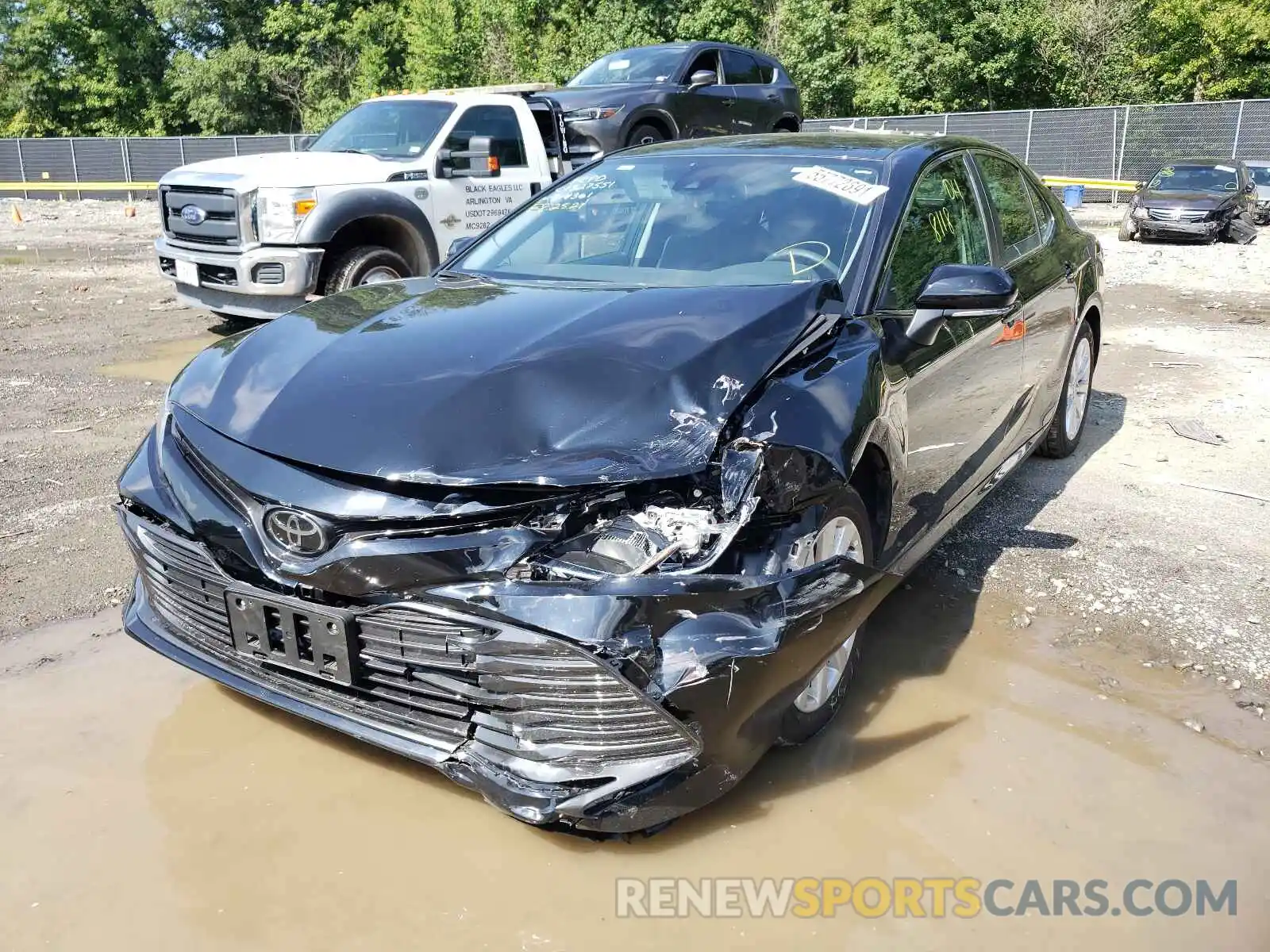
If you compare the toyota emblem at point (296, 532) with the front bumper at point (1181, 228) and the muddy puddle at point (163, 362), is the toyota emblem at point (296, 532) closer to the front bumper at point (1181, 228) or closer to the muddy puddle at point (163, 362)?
the muddy puddle at point (163, 362)

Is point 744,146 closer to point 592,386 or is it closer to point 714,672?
point 592,386

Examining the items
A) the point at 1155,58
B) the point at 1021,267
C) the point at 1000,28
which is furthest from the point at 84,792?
the point at 1155,58

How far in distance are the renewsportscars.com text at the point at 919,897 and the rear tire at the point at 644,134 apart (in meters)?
9.52

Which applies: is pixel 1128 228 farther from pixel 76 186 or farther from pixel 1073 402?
pixel 76 186

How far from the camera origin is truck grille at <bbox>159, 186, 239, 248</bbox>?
26.1ft

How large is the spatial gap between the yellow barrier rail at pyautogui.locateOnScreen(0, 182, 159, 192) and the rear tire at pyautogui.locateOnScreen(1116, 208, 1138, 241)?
982 inches

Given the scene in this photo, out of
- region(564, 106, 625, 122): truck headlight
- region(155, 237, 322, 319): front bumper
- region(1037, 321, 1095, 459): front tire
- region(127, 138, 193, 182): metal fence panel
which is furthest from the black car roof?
region(127, 138, 193, 182): metal fence panel

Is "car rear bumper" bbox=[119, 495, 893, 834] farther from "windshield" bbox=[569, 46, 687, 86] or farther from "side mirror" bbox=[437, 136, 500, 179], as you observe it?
"windshield" bbox=[569, 46, 687, 86]

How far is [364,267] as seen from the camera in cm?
819

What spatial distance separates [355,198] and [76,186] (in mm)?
27989

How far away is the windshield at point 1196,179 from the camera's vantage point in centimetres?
1797

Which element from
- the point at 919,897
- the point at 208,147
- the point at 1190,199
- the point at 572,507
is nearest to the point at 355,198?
the point at 572,507

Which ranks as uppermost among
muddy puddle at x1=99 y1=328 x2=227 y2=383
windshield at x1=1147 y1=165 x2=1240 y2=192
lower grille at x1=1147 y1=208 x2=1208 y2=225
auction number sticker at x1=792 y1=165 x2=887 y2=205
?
auction number sticker at x1=792 y1=165 x2=887 y2=205

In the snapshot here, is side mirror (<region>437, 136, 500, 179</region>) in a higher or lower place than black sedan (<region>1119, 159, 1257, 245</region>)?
higher
